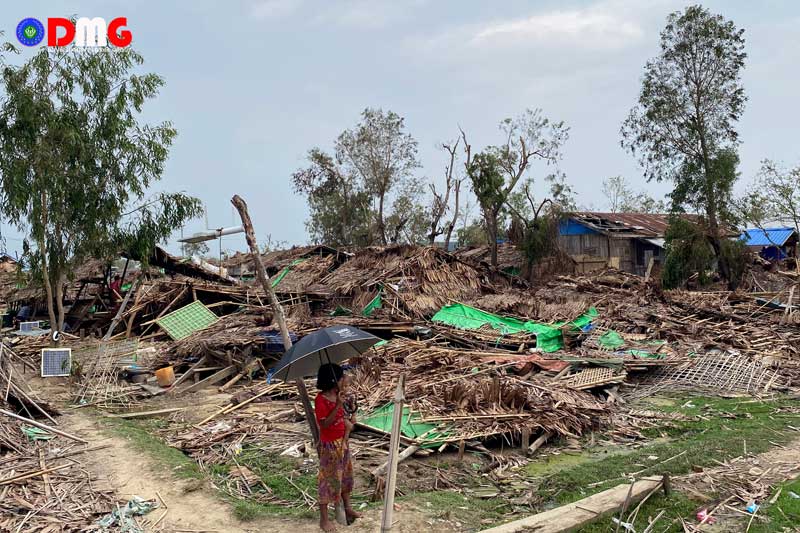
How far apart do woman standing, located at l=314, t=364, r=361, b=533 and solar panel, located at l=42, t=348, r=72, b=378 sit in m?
9.05

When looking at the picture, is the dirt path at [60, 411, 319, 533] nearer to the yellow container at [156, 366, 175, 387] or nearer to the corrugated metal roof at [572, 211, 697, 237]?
the yellow container at [156, 366, 175, 387]

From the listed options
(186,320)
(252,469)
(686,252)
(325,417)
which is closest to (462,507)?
(325,417)

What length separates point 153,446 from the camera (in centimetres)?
748

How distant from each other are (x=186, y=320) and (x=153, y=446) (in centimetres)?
889

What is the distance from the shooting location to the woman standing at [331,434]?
4887 mm

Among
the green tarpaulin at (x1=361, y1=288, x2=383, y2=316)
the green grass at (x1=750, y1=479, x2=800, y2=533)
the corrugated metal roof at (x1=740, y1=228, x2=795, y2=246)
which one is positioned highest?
the corrugated metal roof at (x1=740, y1=228, x2=795, y2=246)

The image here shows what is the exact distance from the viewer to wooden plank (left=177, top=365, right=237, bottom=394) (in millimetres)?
10972

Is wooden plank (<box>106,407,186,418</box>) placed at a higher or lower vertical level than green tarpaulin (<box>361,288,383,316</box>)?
lower

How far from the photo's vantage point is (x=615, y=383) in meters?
9.80

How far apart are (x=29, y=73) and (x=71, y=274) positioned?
470 centimetres

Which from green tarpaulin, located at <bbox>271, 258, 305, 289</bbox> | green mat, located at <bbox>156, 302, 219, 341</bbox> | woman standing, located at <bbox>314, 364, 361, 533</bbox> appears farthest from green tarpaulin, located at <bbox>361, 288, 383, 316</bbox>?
woman standing, located at <bbox>314, 364, 361, 533</bbox>

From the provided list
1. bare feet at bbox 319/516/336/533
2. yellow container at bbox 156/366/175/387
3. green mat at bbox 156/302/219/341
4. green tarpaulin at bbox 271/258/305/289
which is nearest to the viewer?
bare feet at bbox 319/516/336/533

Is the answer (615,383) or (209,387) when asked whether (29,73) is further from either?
(615,383)

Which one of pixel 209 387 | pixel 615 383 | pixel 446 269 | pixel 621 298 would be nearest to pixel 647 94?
pixel 621 298
